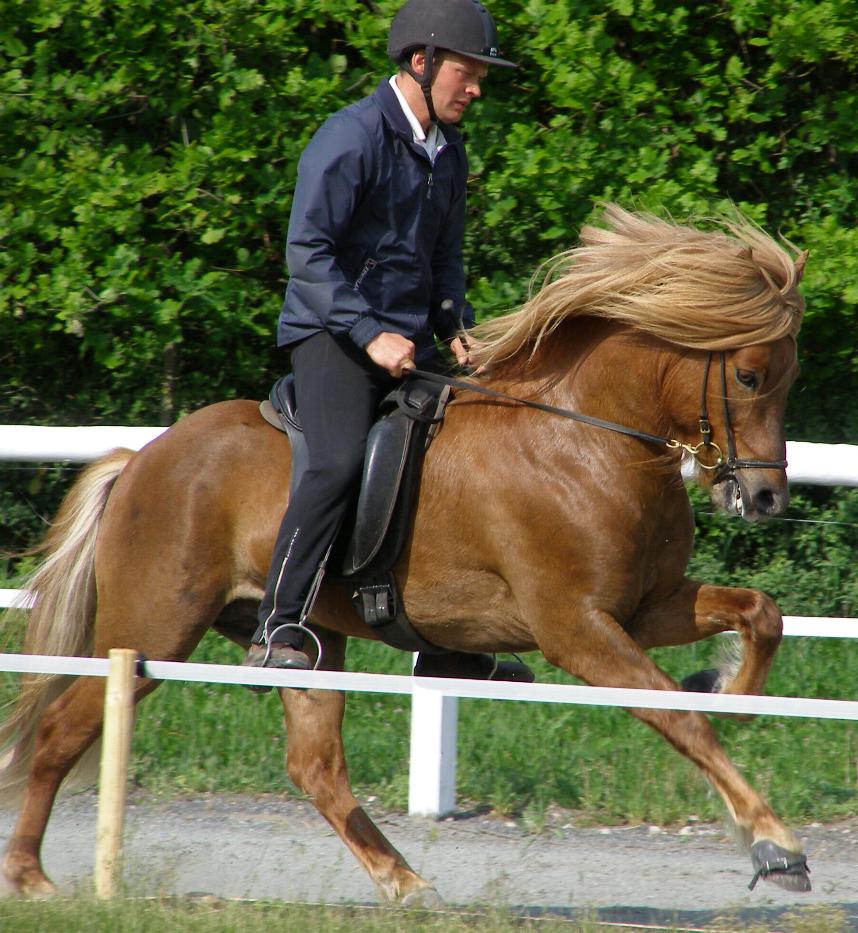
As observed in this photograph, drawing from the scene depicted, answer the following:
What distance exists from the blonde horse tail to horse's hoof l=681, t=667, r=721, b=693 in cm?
204

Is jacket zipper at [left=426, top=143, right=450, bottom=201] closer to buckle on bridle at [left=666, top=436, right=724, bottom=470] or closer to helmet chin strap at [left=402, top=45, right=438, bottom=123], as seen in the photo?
helmet chin strap at [left=402, top=45, right=438, bottom=123]

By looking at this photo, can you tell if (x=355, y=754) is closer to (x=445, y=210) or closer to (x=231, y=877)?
(x=231, y=877)

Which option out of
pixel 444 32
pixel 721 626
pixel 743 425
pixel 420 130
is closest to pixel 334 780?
pixel 721 626

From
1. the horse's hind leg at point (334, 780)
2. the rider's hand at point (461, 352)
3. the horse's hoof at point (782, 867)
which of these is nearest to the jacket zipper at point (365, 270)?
the rider's hand at point (461, 352)

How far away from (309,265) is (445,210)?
21.5 inches

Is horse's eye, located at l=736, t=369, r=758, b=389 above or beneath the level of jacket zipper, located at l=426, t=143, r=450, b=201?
beneath

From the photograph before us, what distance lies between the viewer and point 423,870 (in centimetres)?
452

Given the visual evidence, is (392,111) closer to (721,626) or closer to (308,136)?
(721,626)

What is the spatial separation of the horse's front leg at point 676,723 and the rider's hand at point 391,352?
2.80ft

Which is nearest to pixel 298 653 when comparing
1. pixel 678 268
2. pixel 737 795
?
pixel 737 795

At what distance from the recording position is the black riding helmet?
152 inches

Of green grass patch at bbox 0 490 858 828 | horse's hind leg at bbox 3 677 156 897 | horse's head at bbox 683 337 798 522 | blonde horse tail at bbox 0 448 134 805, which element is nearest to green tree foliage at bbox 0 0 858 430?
green grass patch at bbox 0 490 858 828

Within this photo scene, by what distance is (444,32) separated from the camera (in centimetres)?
386

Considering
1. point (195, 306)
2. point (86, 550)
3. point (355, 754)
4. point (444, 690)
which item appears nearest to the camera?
point (444, 690)
